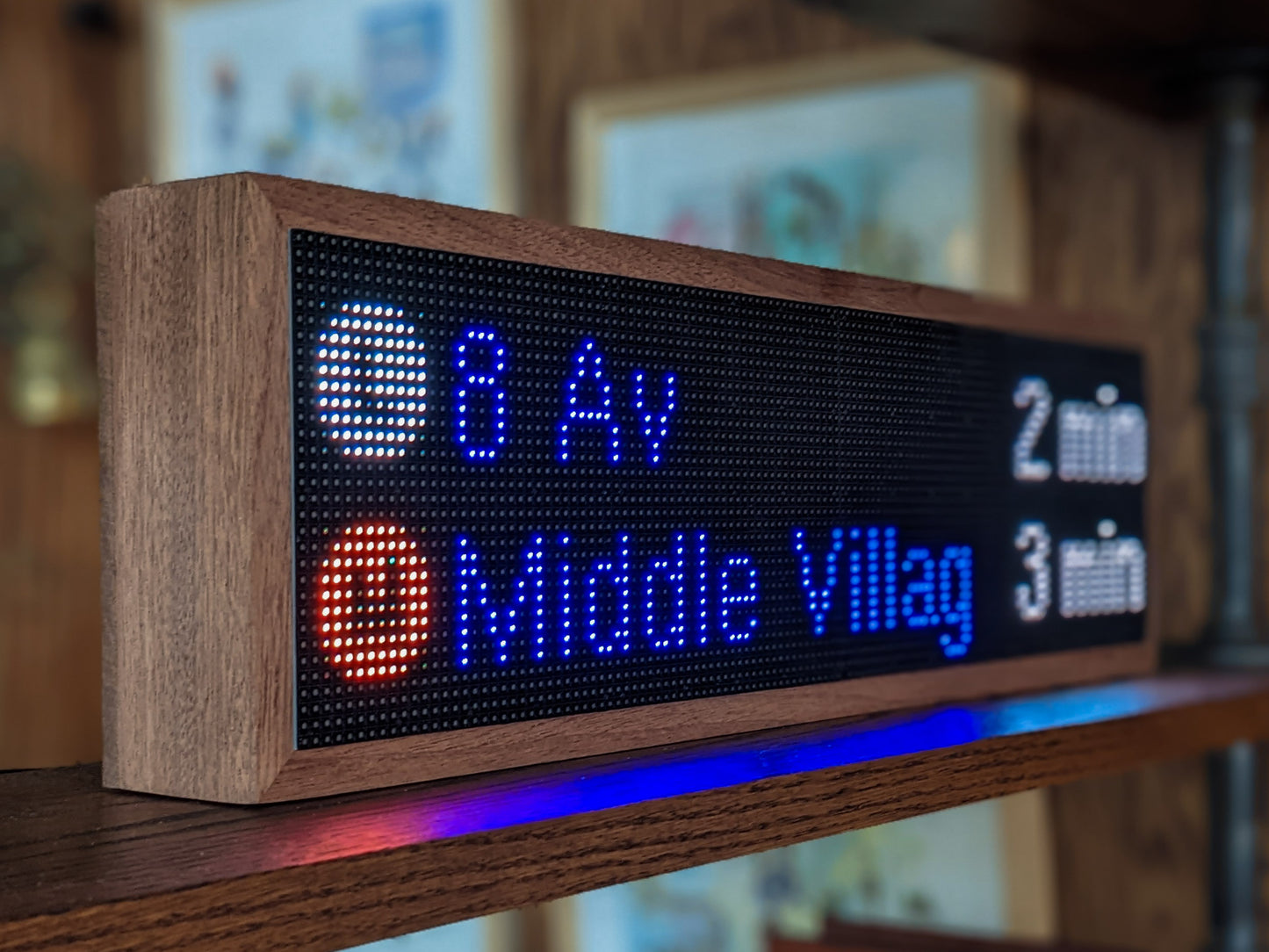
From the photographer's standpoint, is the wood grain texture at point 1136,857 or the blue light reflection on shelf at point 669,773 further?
the wood grain texture at point 1136,857

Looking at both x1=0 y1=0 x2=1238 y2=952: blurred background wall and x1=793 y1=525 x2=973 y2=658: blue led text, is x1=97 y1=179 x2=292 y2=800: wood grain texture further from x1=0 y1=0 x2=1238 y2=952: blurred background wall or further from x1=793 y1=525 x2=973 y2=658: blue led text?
x1=0 y1=0 x2=1238 y2=952: blurred background wall

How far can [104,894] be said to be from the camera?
18.7 inches

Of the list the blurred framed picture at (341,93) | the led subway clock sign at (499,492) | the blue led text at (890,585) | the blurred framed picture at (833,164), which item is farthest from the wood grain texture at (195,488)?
the blurred framed picture at (341,93)

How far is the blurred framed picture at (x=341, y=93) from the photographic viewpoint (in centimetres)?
188

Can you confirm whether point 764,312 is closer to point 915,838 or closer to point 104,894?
point 104,894

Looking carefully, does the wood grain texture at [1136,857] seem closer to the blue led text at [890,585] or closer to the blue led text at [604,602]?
the blue led text at [890,585]

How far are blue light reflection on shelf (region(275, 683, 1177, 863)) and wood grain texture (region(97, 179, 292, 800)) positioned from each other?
70mm

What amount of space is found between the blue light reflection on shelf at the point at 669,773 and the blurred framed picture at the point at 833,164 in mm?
711

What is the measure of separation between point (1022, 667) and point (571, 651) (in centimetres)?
39

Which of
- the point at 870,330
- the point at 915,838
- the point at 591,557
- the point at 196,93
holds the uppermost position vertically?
the point at 196,93

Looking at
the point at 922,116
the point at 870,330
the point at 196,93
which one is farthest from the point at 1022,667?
the point at 196,93

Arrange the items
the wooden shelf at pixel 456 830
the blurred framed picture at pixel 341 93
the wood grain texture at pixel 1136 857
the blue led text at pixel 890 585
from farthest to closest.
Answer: the blurred framed picture at pixel 341 93 → the wood grain texture at pixel 1136 857 → the blue led text at pixel 890 585 → the wooden shelf at pixel 456 830

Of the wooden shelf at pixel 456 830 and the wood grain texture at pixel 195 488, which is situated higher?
the wood grain texture at pixel 195 488

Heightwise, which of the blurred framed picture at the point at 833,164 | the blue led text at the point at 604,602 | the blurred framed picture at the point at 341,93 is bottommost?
the blue led text at the point at 604,602
